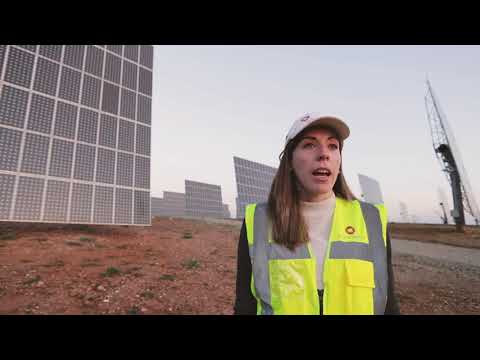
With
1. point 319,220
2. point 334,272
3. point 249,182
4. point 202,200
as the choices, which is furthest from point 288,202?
point 202,200

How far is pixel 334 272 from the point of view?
4.66 feet

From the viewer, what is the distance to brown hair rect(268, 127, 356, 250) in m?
1.51

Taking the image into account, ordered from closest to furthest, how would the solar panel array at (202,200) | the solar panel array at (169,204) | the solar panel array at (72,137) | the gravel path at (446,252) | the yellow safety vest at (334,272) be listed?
1. the yellow safety vest at (334,272)
2. the solar panel array at (72,137)
3. the gravel path at (446,252)
4. the solar panel array at (202,200)
5. the solar panel array at (169,204)

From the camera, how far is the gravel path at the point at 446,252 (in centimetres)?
912

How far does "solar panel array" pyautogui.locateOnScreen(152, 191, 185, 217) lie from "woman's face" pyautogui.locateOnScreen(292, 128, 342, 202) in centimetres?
3710

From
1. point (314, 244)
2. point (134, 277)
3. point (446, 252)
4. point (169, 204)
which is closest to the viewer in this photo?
point (314, 244)

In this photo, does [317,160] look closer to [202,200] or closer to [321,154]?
[321,154]

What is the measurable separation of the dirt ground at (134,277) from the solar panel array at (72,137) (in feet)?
3.73

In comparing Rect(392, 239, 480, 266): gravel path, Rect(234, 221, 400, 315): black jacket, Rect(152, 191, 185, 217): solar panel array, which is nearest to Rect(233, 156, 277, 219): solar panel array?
Rect(392, 239, 480, 266): gravel path

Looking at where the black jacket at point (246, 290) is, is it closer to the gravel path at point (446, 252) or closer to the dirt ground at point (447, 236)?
the gravel path at point (446, 252)

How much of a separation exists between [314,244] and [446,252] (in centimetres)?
1218

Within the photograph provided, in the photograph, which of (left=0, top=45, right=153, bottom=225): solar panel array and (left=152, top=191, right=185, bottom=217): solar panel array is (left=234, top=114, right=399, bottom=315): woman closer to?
(left=0, top=45, right=153, bottom=225): solar panel array

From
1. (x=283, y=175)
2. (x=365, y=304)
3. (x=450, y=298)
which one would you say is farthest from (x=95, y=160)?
(x=450, y=298)

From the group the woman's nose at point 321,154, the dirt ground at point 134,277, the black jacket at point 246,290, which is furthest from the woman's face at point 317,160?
the dirt ground at point 134,277
